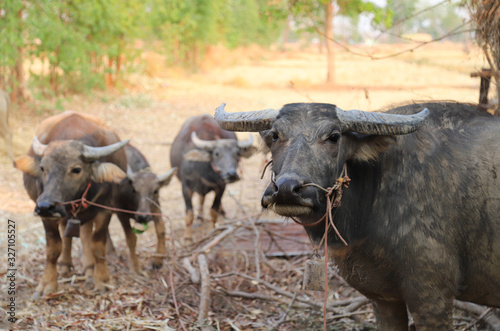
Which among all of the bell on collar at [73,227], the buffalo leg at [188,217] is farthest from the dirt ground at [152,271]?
the bell on collar at [73,227]

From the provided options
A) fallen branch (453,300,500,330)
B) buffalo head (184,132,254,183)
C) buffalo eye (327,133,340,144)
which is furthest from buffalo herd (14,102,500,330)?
buffalo head (184,132,254,183)

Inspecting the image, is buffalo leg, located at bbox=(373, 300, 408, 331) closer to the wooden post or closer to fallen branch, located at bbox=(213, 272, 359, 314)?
fallen branch, located at bbox=(213, 272, 359, 314)

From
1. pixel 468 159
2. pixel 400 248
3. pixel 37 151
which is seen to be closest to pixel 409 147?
pixel 468 159

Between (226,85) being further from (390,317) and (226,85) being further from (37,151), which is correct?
(390,317)

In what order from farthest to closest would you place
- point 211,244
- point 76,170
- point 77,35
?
point 77,35 < point 211,244 < point 76,170

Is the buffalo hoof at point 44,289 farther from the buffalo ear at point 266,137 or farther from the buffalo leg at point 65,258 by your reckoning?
the buffalo ear at point 266,137

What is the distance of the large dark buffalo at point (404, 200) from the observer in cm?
280

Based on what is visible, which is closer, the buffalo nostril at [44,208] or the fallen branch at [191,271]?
the buffalo nostril at [44,208]

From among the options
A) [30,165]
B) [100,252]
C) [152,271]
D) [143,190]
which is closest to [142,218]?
[143,190]

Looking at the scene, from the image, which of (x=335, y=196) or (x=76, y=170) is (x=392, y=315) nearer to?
(x=335, y=196)

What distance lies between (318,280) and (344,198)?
515mm

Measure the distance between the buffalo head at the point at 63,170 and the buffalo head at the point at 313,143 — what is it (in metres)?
2.29

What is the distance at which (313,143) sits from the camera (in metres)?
2.74

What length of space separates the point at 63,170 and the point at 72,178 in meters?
0.12
